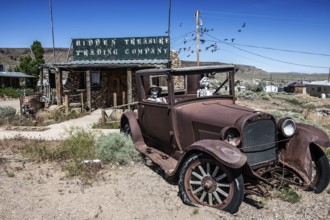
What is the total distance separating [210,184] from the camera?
4051mm

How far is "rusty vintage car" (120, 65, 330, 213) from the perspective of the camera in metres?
4.02

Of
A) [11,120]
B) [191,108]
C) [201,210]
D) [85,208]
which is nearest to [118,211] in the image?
[85,208]

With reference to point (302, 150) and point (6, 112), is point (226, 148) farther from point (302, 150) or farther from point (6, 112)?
point (6, 112)

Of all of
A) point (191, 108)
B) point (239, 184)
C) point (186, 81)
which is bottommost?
point (239, 184)

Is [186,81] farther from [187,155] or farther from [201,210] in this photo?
[201,210]

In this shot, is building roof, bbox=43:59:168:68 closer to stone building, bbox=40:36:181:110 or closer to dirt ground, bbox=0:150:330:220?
stone building, bbox=40:36:181:110

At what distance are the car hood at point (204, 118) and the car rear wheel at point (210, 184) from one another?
1.73 feet

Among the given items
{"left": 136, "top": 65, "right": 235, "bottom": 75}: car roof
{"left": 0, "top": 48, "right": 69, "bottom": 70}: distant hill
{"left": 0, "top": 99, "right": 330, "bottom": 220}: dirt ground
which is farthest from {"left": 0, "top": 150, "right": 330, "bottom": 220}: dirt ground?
{"left": 0, "top": 48, "right": 69, "bottom": 70}: distant hill

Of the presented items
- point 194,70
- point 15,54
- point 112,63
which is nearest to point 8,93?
point 112,63

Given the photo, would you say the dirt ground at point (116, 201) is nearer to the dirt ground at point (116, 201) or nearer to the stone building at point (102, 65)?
the dirt ground at point (116, 201)

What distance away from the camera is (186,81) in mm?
6594

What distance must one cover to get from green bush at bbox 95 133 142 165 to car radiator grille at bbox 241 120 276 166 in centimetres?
267

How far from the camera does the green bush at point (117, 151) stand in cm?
629

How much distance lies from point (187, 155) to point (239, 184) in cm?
85
